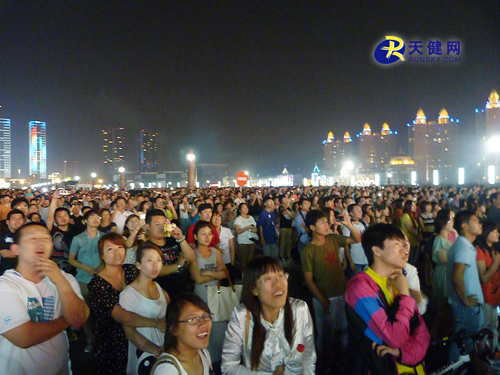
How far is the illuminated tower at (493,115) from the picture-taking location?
6825 centimetres

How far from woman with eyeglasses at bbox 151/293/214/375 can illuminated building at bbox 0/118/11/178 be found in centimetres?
19307

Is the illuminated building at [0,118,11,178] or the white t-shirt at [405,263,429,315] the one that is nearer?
the white t-shirt at [405,263,429,315]

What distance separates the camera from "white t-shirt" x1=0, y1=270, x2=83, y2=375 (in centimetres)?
238

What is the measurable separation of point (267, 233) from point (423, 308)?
5.13 meters

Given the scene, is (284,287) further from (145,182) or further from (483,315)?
(145,182)

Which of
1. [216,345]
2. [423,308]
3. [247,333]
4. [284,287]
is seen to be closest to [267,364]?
[247,333]

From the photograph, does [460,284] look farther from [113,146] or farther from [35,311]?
[113,146]

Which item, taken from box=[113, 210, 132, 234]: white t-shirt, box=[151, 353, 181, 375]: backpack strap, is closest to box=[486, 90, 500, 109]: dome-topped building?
box=[113, 210, 132, 234]: white t-shirt

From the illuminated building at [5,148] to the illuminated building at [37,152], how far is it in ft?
31.1

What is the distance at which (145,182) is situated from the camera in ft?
334

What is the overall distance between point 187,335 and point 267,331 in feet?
2.26

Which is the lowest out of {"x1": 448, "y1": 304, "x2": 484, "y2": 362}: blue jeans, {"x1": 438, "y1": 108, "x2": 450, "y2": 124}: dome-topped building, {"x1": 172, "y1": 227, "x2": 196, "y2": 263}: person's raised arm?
{"x1": 448, "y1": 304, "x2": 484, "y2": 362}: blue jeans

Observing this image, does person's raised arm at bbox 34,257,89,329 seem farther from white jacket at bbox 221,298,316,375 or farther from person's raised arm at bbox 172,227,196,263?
person's raised arm at bbox 172,227,196,263

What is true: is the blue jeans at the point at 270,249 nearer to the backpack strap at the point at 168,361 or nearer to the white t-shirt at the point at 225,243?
the white t-shirt at the point at 225,243
